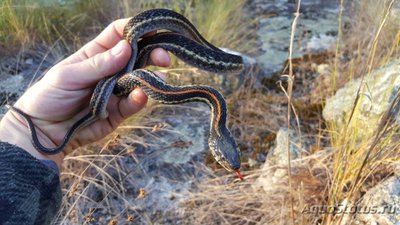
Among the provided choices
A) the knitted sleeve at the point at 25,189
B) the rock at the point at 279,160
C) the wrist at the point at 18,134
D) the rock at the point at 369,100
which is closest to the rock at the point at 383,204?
the rock at the point at 369,100

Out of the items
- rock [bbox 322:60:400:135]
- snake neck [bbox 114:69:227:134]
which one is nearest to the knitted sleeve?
snake neck [bbox 114:69:227:134]

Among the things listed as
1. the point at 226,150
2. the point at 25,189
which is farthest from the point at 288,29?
the point at 25,189

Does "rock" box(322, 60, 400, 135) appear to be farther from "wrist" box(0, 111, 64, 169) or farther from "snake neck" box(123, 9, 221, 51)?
"wrist" box(0, 111, 64, 169)

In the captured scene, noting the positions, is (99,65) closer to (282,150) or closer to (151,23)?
(151,23)

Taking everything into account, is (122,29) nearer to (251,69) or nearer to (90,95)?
(90,95)

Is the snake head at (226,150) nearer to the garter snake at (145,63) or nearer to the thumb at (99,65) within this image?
the garter snake at (145,63)
